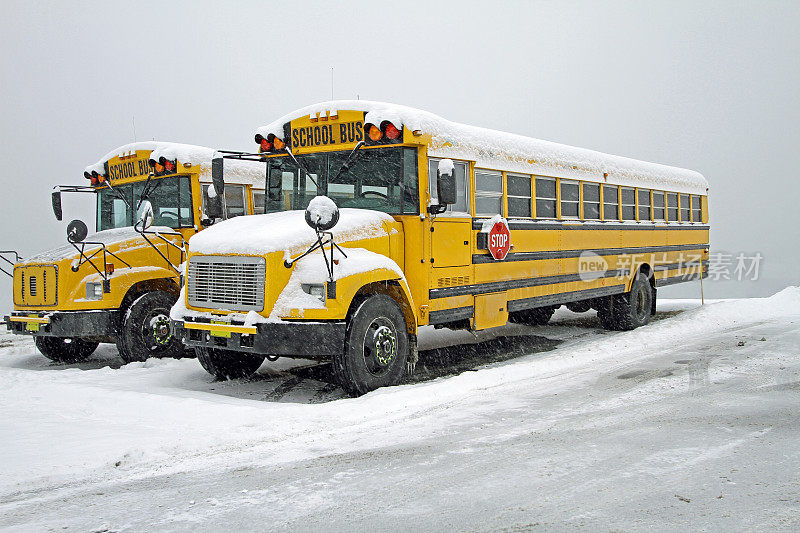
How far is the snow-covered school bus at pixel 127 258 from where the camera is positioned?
8.80 m

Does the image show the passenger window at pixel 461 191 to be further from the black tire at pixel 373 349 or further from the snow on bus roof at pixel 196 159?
the snow on bus roof at pixel 196 159

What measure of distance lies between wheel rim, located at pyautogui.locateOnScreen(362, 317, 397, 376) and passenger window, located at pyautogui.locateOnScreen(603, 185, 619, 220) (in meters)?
5.67

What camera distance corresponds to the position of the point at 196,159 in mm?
9500

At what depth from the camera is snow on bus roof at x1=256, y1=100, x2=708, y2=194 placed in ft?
24.8

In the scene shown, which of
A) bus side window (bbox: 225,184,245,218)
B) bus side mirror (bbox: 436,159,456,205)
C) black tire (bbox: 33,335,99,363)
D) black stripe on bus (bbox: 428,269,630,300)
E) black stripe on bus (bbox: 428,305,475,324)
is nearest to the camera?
bus side mirror (bbox: 436,159,456,205)

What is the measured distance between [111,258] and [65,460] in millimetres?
4810

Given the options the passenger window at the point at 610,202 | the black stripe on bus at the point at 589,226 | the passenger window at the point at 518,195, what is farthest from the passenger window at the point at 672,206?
the passenger window at the point at 518,195

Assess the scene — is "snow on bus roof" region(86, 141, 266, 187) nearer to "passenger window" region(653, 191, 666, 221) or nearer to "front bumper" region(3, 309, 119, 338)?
"front bumper" region(3, 309, 119, 338)

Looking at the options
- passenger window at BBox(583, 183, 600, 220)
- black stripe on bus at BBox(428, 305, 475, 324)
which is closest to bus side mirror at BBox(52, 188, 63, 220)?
black stripe on bus at BBox(428, 305, 475, 324)

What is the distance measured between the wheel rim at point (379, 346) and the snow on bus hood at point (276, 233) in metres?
A: 0.85

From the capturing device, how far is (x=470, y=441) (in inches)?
200

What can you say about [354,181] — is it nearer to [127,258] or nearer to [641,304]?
[127,258]

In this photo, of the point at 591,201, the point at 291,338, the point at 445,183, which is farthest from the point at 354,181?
the point at 591,201

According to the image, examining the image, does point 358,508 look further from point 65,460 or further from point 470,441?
point 65,460
